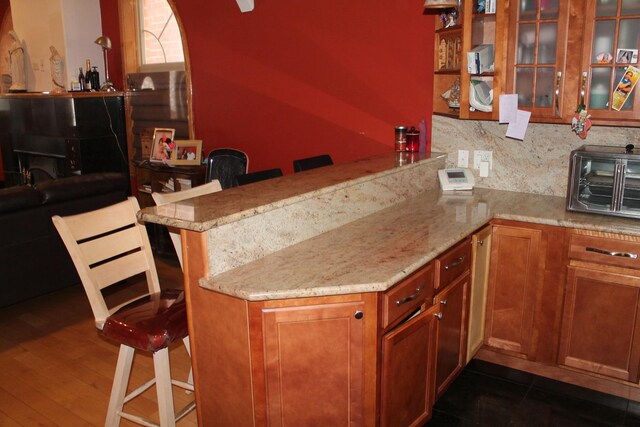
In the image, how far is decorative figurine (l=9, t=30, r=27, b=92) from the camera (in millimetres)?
6496

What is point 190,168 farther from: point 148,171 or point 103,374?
point 103,374

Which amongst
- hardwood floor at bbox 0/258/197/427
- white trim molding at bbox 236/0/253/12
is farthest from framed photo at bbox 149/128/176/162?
hardwood floor at bbox 0/258/197/427

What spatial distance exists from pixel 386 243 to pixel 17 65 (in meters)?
5.87

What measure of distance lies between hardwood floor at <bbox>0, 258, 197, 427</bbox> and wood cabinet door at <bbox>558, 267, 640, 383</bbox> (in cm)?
193

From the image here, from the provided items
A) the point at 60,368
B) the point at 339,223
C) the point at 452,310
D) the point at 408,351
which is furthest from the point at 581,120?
the point at 60,368

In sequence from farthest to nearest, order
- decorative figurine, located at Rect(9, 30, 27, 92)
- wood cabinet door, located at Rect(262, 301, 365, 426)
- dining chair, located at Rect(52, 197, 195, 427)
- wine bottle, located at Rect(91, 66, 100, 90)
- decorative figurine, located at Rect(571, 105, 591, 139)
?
decorative figurine, located at Rect(9, 30, 27, 92) < wine bottle, located at Rect(91, 66, 100, 90) < decorative figurine, located at Rect(571, 105, 591, 139) < dining chair, located at Rect(52, 197, 195, 427) < wood cabinet door, located at Rect(262, 301, 365, 426)

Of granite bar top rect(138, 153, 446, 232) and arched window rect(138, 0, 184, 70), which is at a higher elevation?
arched window rect(138, 0, 184, 70)

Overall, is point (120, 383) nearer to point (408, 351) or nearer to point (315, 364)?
point (315, 364)

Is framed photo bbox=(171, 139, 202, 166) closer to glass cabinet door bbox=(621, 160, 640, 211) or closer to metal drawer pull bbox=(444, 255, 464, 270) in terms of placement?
metal drawer pull bbox=(444, 255, 464, 270)

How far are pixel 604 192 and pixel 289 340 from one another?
189 cm

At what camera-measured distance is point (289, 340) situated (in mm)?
1952

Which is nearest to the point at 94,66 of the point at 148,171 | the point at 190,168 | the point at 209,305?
the point at 148,171

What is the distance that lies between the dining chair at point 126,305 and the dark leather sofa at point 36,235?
146 centimetres

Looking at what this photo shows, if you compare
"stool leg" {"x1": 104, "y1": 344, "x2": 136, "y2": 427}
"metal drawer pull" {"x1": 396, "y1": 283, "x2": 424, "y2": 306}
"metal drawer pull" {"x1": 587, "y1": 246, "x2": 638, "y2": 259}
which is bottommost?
"stool leg" {"x1": 104, "y1": 344, "x2": 136, "y2": 427}
